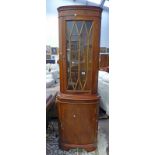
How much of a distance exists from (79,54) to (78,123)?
0.53 meters

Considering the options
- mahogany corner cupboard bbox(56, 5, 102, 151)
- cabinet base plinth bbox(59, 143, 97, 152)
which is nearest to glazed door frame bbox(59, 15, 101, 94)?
mahogany corner cupboard bbox(56, 5, 102, 151)

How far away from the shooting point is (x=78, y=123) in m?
1.92

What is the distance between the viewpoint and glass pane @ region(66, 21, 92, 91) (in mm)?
1859

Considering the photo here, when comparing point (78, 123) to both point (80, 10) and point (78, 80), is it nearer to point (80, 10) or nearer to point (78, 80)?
point (78, 80)

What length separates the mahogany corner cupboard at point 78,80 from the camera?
1.86m

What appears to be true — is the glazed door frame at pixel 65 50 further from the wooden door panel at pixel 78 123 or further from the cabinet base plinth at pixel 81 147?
the cabinet base plinth at pixel 81 147

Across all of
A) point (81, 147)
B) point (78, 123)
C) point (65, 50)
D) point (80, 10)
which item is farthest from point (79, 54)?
point (81, 147)
